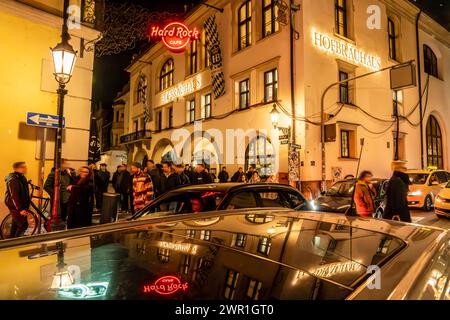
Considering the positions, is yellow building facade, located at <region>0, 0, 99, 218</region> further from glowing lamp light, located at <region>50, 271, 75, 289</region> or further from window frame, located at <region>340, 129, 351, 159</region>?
window frame, located at <region>340, 129, 351, 159</region>

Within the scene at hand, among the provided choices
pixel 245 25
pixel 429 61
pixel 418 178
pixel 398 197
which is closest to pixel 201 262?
pixel 398 197

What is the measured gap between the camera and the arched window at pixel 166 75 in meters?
26.2

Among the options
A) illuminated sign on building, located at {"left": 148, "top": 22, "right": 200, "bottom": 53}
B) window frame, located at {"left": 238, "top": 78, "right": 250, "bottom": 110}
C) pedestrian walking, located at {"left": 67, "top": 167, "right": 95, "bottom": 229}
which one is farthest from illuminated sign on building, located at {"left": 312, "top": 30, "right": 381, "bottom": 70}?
pedestrian walking, located at {"left": 67, "top": 167, "right": 95, "bottom": 229}

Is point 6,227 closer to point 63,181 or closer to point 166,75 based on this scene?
point 63,181

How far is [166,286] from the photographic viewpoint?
129 centimetres

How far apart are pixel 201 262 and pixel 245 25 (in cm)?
1896

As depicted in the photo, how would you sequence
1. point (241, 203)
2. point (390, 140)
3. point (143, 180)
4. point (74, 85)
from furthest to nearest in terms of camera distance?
point (390, 140) → point (74, 85) → point (143, 180) → point (241, 203)

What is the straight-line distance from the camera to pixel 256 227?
2.13m

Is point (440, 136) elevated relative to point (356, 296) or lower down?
elevated
